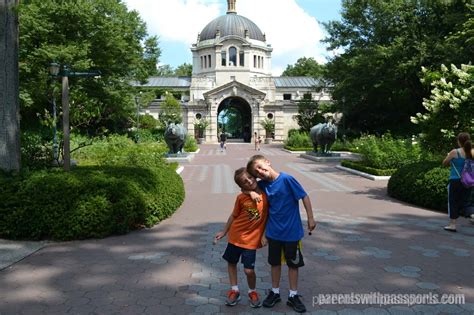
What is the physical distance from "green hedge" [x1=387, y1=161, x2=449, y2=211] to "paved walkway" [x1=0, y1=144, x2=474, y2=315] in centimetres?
99

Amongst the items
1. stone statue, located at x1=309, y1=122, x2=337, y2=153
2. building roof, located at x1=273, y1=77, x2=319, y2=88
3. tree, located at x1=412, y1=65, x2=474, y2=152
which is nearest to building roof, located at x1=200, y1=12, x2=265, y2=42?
building roof, located at x1=273, y1=77, x2=319, y2=88

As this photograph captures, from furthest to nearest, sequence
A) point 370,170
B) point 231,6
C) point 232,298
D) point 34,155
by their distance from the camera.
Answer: point 231,6, point 370,170, point 34,155, point 232,298

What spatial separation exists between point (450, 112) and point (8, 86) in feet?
35.0

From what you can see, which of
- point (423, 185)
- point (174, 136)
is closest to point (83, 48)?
point (174, 136)

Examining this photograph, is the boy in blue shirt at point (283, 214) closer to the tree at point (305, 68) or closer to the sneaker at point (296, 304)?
the sneaker at point (296, 304)

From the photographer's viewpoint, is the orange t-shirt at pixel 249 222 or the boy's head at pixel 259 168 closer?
the boy's head at pixel 259 168

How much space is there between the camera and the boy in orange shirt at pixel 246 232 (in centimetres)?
423

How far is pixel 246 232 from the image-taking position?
429 cm

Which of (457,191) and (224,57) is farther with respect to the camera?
(224,57)

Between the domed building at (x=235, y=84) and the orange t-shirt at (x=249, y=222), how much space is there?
55.0m

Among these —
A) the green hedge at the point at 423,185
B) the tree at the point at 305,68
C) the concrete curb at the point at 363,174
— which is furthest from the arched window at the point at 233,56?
the green hedge at the point at 423,185

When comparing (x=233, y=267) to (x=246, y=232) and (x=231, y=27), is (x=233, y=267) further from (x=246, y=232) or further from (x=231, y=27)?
(x=231, y=27)

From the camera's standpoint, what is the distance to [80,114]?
13.3m

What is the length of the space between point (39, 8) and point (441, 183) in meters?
31.2
